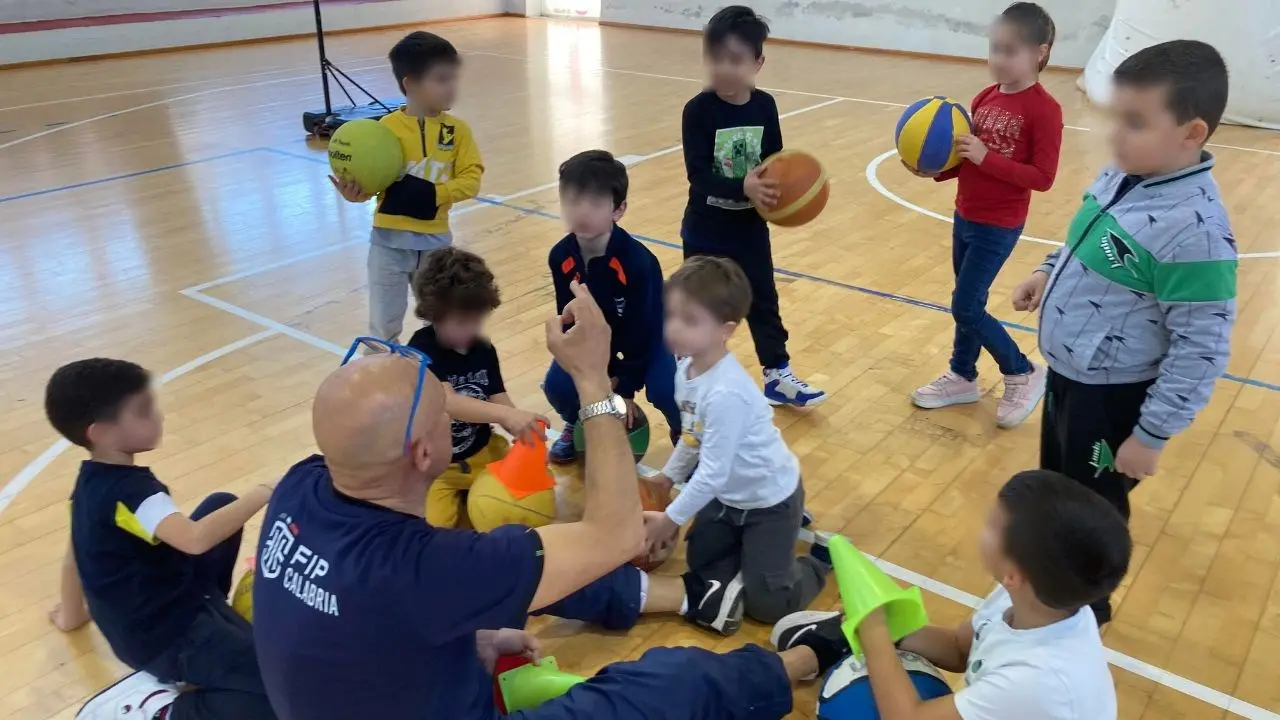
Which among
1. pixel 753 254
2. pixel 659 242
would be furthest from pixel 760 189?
pixel 659 242

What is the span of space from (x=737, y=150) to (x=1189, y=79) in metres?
1.91

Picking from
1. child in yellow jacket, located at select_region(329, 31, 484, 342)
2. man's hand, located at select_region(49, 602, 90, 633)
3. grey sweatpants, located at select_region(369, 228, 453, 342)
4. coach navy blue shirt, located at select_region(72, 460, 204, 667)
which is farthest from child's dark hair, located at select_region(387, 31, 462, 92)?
man's hand, located at select_region(49, 602, 90, 633)

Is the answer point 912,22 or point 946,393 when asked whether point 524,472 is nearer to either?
point 946,393

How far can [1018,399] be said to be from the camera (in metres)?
4.25

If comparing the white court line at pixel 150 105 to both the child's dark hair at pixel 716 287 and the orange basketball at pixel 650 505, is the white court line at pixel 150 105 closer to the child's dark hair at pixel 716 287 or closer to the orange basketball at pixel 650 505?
the orange basketball at pixel 650 505

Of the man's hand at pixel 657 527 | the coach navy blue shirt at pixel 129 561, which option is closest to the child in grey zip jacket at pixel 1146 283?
the man's hand at pixel 657 527

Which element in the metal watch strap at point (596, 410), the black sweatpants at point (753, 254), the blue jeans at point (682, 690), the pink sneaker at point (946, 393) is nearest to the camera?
the metal watch strap at point (596, 410)

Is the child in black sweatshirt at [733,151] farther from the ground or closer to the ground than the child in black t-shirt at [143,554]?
farther from the ground

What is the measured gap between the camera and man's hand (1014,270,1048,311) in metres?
2.88

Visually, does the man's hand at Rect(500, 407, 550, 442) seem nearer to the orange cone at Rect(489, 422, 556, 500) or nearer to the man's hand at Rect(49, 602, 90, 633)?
the orange cone at Rect(489, 422, 556, 500)

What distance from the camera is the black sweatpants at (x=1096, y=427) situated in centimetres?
253

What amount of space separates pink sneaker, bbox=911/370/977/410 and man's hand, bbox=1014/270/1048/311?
52.8 inches

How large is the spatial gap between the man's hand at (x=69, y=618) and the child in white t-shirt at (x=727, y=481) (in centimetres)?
185

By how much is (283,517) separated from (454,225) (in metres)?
5.24
